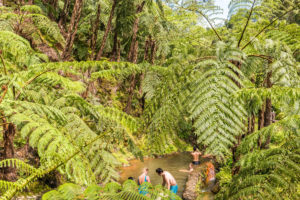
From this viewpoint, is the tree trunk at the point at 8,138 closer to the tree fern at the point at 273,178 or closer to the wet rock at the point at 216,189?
the tree fern at the point at 273,178

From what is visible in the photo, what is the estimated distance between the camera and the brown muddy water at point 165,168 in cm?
733

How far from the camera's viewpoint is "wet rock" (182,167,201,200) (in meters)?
6.06

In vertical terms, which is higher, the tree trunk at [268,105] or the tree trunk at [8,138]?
the tree trunk at [268,105]

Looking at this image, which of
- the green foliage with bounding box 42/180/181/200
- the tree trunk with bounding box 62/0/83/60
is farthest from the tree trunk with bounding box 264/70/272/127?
the tree trunk with bounding box 62/0/83/60

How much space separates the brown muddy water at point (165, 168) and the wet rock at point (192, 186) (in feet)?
0.86

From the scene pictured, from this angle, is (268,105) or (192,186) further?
(192,186)

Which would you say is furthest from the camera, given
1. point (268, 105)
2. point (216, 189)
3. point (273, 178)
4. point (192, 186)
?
point (192, 186)

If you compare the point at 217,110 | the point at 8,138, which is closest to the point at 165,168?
the point at 8,138

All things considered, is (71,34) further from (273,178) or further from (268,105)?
(273,178)

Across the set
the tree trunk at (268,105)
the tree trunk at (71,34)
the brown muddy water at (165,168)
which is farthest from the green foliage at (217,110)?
the brown muddy water at (165,168)

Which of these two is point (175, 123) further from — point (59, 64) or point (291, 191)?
point (59, 64)

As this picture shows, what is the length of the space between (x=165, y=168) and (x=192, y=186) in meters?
2.03

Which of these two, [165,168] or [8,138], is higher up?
[8,138]

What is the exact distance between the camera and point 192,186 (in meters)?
6.76
